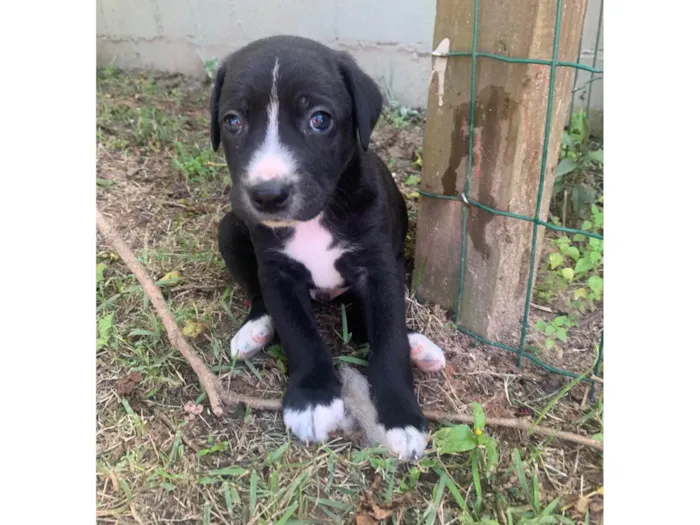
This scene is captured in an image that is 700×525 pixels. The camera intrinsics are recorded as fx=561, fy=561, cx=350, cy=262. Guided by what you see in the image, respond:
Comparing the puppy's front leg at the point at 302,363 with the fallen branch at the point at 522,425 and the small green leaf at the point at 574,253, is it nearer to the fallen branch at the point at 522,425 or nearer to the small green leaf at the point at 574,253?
the fallen branch at the point at 522,425

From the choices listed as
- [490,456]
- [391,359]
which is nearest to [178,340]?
[391,359]

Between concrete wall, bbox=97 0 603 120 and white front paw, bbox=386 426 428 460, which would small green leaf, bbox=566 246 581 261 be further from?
concrete wall, bbox=97 0 603 120

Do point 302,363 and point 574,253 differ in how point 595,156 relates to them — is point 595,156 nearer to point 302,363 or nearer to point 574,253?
point 574,253

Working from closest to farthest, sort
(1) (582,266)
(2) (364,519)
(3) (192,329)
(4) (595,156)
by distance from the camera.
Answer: (2) (364,519) → (3) (192,329) → (1) (582,266) → (4) (595,156)

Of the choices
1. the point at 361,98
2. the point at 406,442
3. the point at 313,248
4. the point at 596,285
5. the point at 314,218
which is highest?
the point at 361,98

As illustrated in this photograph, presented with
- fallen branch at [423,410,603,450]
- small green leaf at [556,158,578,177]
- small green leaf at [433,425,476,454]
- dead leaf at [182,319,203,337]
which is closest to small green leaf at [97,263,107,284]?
dead leaf at [182,319,203,337]

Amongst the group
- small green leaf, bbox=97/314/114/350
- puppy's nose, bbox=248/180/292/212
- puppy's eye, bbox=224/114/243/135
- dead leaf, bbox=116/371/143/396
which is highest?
puppy's eye, bbox=224/114/243/135
